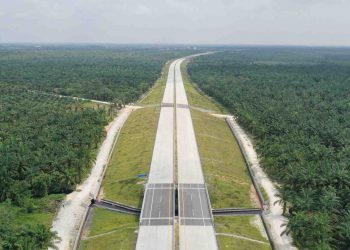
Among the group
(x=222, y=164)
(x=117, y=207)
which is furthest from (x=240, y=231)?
(x=222, y=164)

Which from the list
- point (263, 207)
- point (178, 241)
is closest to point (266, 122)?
point (263, 207)

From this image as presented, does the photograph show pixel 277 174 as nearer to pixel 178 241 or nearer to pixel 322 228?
pixel 322 228

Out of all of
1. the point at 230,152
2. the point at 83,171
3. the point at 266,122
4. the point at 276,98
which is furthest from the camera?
the point at 276,98

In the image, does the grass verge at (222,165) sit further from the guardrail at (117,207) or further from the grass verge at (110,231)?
the grass verge at (110,231)

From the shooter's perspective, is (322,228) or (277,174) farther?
(277,174)

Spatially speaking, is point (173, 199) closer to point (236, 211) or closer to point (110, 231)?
point (236, 211)

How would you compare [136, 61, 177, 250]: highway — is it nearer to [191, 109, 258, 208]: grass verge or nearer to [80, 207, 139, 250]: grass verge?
[80, 207, 139, 250]: grass verge

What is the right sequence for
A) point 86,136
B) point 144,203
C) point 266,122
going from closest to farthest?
point 144,203
point 86,136
point 266,122
